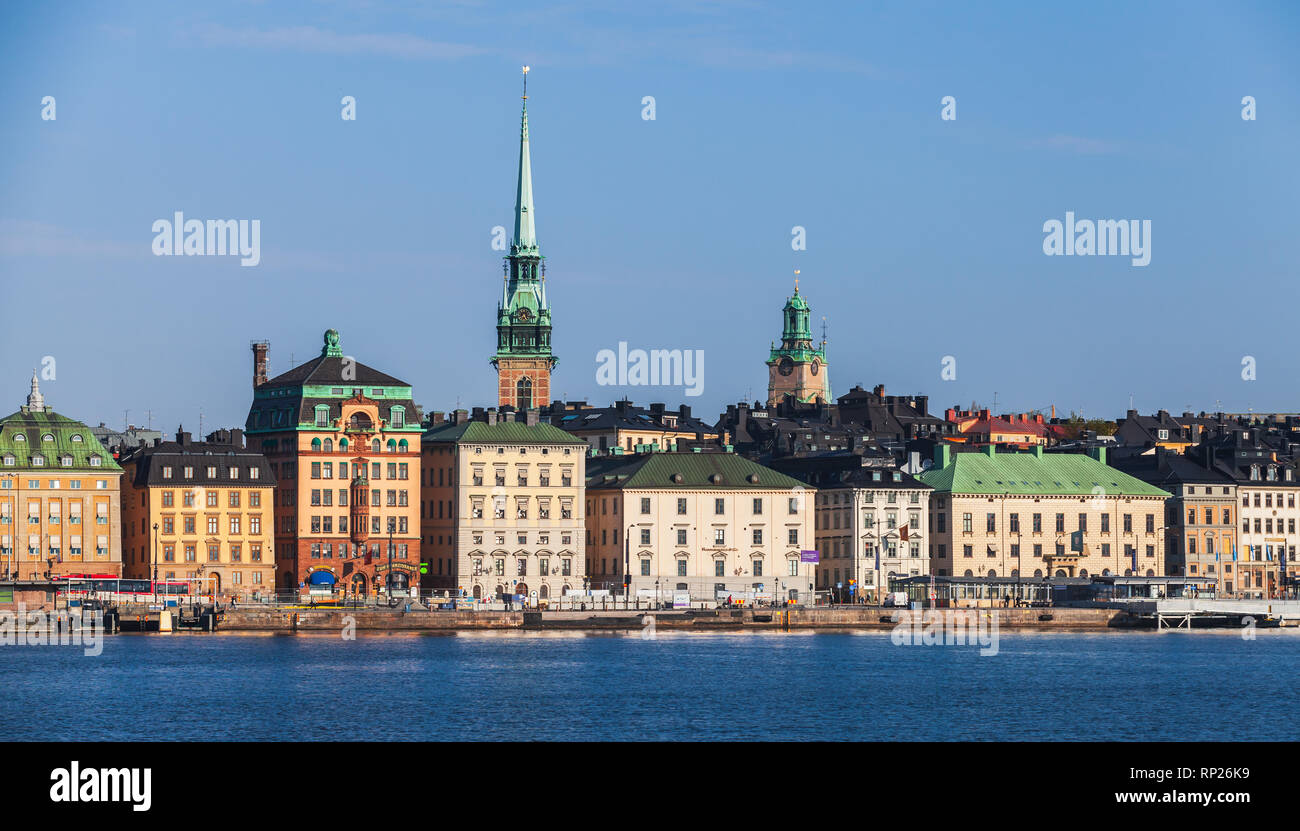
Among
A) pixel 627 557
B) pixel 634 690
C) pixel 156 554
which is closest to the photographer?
pixel 634 690

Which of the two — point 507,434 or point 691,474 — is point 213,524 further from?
point 691,474

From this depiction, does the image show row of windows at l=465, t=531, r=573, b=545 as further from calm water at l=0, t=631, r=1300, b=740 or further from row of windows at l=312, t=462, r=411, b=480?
calm water at l=0, t=631, r=1300, b=740

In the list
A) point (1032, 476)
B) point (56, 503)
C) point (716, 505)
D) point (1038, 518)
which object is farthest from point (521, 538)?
point (1032, 476)

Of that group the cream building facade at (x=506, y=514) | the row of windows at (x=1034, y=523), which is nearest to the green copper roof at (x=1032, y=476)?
the row of windows at (x=1034, y=523)

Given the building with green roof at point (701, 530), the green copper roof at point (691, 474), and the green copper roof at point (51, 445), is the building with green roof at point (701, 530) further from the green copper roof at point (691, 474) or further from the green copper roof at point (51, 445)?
the green copper roof at point (51, 445)

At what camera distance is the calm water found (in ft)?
245

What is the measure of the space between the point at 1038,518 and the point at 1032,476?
3.59 metres

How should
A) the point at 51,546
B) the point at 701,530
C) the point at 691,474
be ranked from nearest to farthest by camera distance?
the point at 51,546
the point at 701,530
the point at 691,474

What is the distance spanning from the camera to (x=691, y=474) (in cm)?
14662

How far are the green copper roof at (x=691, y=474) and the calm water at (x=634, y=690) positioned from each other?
81.0 ft

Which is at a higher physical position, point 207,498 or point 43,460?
point 43,460
